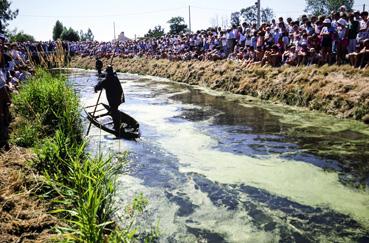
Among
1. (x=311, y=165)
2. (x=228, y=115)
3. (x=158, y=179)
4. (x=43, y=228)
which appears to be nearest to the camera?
(x=43, y=228)

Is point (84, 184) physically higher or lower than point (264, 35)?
lower

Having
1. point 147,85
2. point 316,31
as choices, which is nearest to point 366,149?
point 316,31

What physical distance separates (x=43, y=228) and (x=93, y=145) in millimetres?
5584

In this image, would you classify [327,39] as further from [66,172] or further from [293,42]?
[66,172]

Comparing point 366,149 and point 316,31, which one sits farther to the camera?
point 316,31

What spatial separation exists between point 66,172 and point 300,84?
10.7 m

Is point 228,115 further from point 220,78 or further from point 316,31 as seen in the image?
point 220,78

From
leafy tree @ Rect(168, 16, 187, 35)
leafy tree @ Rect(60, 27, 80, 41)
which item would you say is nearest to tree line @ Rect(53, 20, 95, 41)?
leafy tree @ Rect(60, 27, 80, 41)

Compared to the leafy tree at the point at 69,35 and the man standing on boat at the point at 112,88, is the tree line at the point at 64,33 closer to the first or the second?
the leafy tree at the point at 69,35

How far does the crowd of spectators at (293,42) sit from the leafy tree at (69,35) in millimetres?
42484

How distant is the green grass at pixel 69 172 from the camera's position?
13.1 feet

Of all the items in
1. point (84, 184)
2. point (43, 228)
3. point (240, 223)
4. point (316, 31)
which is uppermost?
point (316, 31)

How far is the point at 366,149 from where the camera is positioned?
30.3 feet

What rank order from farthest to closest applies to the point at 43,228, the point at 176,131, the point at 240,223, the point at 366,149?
the point at 176,131
the point at 366,149
the point at 240,223
the point at 43,228
